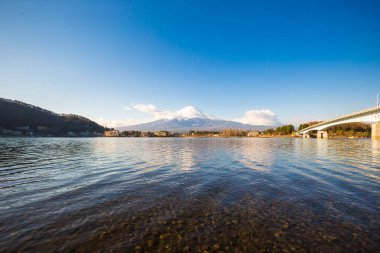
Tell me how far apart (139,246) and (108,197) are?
616cm

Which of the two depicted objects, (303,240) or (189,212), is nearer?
(303,240)

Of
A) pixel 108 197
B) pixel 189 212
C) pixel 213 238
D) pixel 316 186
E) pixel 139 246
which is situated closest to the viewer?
pixel 139 246

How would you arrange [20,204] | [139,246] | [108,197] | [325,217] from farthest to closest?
[108,197]
[20,204]
[325,217]
[139,246]

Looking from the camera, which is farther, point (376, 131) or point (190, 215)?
point (376, 131)

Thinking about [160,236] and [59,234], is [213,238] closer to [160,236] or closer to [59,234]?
[160,236]

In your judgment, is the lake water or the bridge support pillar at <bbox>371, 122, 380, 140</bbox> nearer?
the lake water

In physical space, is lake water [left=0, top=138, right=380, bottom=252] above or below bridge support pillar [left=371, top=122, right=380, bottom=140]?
below

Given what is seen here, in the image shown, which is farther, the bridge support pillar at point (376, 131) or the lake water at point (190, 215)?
the bridge support pillar at point (376, 131)

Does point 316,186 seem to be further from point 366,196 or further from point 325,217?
point 325,217

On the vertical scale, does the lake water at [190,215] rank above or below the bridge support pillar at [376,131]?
below

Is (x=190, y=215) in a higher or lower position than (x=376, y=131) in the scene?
lower

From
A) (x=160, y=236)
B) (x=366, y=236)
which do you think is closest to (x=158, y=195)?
(x=160, y=236)

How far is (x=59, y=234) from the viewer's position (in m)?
7.67

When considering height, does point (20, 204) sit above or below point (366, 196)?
below
